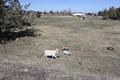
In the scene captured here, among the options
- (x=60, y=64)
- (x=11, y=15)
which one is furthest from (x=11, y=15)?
(x=60, y=64)

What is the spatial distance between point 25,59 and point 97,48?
9.45 m

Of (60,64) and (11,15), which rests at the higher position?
(11,15)

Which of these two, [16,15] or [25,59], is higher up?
[16,15]

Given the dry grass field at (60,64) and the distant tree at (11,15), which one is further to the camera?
the distant tree at (11,15)

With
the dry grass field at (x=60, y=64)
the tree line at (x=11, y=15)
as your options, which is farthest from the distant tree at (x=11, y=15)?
the dry grass field at (x=60, y=64)

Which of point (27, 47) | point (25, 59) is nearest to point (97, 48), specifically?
point (27, 47)

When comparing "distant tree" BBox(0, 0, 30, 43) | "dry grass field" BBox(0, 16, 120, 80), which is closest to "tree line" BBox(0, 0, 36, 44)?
"distant tree" BBox(0, 0, 30, 43)

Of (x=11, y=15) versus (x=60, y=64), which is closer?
(x=60, y=64)

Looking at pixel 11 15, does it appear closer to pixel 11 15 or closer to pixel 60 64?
pixel 11 15

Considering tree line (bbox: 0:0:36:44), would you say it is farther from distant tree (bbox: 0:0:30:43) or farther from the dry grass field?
the dry grass field

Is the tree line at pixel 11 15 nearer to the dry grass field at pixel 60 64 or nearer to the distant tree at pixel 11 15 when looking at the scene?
the distant tree at pixel 11 15

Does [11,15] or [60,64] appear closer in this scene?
[60,64]

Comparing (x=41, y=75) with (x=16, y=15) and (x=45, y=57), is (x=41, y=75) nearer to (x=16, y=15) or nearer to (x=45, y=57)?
(x=45, y=57)

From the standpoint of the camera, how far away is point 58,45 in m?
28.4
